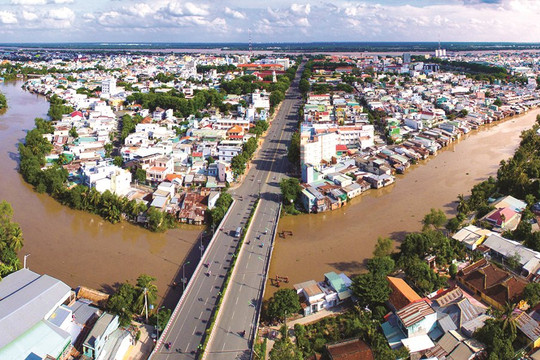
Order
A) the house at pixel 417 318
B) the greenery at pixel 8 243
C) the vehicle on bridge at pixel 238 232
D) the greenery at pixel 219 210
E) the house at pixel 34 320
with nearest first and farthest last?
the house at pixel 34 320 < the house at pixel 417 318 < the greenery at pixel 8 243 < the vehicle on bridge at pixel 238 232 < the greenery at pixel 219 210

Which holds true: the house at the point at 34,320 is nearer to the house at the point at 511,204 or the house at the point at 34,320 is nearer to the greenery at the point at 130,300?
the greenery at the point at 130,300

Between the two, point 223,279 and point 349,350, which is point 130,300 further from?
point 349,350

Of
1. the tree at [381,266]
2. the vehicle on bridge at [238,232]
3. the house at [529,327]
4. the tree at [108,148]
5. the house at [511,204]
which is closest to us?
the house at [529,327]

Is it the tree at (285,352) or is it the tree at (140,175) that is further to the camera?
the tree at (140,175)

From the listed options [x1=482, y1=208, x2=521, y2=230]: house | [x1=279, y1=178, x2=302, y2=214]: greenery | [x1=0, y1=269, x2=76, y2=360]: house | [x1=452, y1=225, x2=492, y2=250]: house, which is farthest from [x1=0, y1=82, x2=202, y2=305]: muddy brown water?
[x1=482, y1=208, x2=521, y2=230]: house

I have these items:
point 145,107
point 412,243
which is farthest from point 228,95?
point 412,243

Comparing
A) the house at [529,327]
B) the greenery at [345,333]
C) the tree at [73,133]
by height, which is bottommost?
the greenery at [345,333]

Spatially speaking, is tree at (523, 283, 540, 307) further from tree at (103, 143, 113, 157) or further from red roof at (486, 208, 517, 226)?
tree at (103, 143, 113, 157)

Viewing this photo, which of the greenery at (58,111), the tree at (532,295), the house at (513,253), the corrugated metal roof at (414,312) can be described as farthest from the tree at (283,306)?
the greenery at (58,111)
